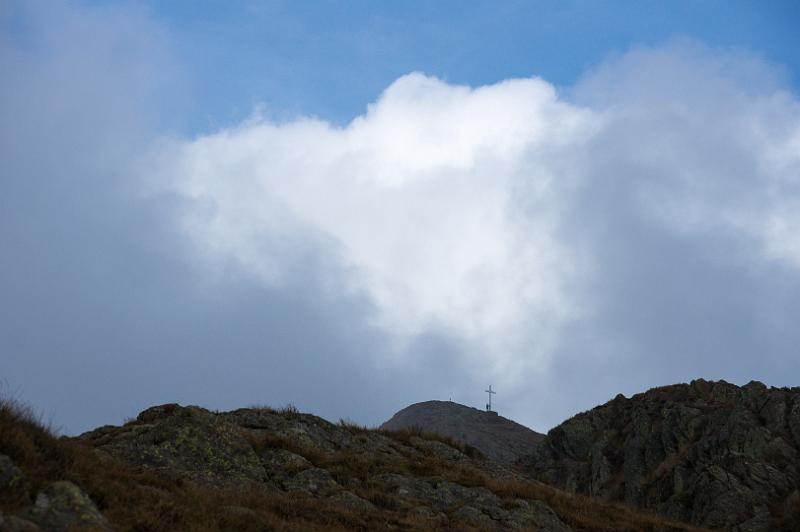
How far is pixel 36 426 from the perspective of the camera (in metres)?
12.4

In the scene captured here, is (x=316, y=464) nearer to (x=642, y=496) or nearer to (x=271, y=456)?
(x=271, y=456)

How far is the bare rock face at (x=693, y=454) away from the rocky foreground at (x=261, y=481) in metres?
19.3

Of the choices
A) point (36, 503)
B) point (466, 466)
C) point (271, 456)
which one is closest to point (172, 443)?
point (271, 456)

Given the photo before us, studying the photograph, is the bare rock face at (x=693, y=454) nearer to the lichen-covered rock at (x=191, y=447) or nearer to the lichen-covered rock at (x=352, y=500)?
the lichen-covered rock at (x=352, y=500)

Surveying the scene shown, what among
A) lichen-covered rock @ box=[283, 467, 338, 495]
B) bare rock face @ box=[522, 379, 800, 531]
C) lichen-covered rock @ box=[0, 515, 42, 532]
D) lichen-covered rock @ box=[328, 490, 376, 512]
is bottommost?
lichen-covered rock @ box=[0, 515, 42, 532]

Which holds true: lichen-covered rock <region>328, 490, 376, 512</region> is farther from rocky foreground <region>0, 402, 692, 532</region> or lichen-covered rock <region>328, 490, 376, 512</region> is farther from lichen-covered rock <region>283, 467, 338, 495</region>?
lichen-covered rock <region>283, 467, 338, 495</region>

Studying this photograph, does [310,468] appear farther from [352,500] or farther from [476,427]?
[476,427]

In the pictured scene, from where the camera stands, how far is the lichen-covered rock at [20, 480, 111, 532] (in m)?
9.62

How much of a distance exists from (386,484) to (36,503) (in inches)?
517

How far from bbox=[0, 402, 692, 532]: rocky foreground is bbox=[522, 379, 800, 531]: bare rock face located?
1927cm

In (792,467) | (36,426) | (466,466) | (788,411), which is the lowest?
(36,426)

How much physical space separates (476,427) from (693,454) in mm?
51754

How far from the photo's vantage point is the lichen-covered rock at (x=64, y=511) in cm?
962

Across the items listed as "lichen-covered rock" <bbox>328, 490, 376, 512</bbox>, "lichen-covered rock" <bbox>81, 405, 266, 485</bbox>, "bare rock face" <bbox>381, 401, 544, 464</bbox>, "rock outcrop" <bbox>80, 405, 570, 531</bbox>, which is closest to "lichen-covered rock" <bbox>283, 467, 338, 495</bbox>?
"rock outcrop" <bbox>80, 405, 570, 531</bbox>
